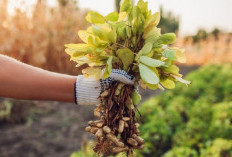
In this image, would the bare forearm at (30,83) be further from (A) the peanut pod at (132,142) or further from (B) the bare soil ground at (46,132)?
(B) the bare soil ground at (46,132)

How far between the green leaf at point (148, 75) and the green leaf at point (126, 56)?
0.08 m

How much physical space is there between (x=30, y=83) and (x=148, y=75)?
58cm

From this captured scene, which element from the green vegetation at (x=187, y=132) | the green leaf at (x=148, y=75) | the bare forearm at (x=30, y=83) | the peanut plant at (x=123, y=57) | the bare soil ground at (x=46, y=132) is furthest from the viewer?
the bare soil ground at (x=46, y=132)

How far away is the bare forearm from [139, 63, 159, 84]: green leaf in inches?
17.7

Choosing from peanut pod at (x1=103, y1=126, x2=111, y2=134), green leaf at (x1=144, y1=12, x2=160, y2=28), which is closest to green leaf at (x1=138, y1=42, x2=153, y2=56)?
green leaf at (x1=144, y1=12, x2=160, y2=28)

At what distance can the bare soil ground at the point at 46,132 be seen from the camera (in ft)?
10.4

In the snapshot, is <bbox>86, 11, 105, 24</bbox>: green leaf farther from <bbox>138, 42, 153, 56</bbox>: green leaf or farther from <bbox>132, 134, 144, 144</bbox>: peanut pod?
<bbox>132, 134, 144, 144</bbox>: peanut pod

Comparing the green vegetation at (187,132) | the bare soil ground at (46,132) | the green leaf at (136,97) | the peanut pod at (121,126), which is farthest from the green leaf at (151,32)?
the bare soil ground at (46,132)

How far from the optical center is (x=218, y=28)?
3422 centimetres

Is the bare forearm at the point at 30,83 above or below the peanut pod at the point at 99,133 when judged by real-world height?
above

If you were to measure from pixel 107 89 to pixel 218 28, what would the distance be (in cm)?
3506

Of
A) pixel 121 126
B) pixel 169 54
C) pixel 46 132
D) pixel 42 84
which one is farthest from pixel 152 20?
pixel 46 132

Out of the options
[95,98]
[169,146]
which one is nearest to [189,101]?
[169,146]

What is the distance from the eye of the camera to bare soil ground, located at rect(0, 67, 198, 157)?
10.4ft
